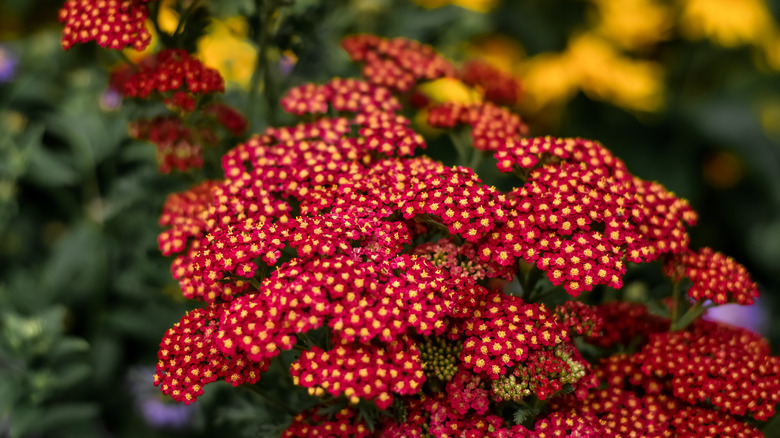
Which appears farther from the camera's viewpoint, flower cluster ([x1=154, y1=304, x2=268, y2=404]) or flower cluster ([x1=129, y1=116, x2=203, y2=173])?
flower cluster ([x1=129, y1=116, x2=203, y2=173])

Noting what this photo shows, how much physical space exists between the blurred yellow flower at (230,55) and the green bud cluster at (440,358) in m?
1.27

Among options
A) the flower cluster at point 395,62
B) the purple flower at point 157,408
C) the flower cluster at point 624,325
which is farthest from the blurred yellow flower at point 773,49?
the purple flower at point 157,408

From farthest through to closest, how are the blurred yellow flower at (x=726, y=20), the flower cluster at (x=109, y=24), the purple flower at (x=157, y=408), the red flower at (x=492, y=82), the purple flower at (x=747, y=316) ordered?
the blurred yellow flower at (x=726, y=20), the purple flower at (x=747, y=316), the purple flower at (x=157, y=408), the red flower at (x=492, y=82), the flower cluster at (x=109, y=24)

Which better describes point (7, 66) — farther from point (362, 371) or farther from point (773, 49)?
point (773, 49)

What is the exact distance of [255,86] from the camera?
1854mm

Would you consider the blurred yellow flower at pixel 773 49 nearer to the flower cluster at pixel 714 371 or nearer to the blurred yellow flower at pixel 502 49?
the blurred yellow flower at pixel 502 49

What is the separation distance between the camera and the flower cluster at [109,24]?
148cm

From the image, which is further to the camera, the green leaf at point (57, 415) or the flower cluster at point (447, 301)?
the green leaf at point (57, 415)

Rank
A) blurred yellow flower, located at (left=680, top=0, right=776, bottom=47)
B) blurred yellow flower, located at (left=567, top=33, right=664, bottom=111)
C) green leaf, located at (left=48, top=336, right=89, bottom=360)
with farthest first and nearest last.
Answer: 1. blurred yellow flower, located at (left=567, top=33, right=664, bottom=111)
2. blurred yellow flower, located at (left=680, top=0, right=776, bottom=47)
3. green leaf, located at (left=48, top=336, right=89, bottom=360)

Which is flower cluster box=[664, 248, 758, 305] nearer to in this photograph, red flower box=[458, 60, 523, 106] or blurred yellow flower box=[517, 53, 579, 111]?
red flower box=[458, 60, 523, 106]

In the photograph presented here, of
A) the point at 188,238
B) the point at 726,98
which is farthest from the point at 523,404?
the point at 726,98

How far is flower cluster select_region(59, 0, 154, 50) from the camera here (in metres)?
1.48

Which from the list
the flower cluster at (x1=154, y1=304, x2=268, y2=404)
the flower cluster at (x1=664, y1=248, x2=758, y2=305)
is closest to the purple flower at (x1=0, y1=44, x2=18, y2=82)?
the flower cluster at (x1=154, y1=304, x2=268, y2=404)

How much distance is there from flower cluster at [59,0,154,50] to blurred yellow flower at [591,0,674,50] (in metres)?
2.71
